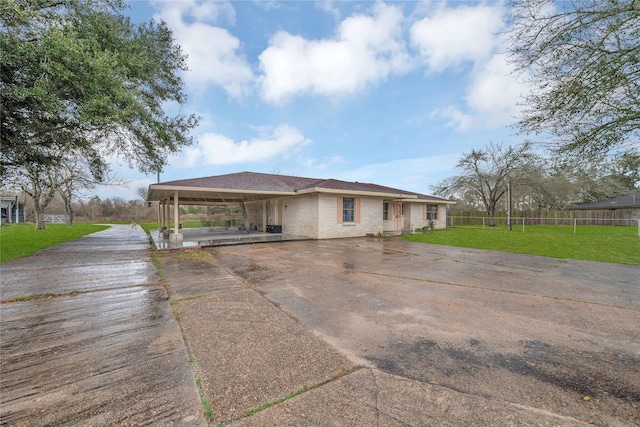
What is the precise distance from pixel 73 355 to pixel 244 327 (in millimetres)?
1619

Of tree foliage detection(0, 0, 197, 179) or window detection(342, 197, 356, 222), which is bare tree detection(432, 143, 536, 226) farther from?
tree foliage detection(0, 0, 197, 179)

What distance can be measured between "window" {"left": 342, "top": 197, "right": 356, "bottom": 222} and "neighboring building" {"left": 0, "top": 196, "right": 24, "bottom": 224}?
44.3 m

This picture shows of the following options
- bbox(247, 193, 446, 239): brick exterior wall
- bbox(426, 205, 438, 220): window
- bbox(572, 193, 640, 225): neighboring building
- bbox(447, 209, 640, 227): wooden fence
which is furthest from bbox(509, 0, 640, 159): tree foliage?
bbox(572, 193, 640, 225): neighboring building

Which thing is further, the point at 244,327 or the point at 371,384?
the point at 244,327

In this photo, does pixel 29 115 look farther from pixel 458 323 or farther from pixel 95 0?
pixel 458 323

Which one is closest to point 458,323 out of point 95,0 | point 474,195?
point 95,0

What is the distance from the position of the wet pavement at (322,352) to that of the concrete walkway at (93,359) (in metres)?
0.02

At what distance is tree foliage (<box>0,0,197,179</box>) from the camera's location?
213 inches

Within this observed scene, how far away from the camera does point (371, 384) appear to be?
208cm

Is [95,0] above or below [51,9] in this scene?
above

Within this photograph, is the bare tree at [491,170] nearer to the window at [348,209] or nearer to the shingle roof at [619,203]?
the shingle roof at [619,203]

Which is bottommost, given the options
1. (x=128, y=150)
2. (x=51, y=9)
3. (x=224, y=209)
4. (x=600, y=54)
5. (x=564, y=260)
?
(x=564, y=260)

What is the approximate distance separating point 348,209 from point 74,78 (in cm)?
1154

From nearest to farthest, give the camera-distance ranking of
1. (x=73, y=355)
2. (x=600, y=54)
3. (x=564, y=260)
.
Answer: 1. (x=73, y=355)
2. (x=600, y=54)
3. (x=564, y=260)
